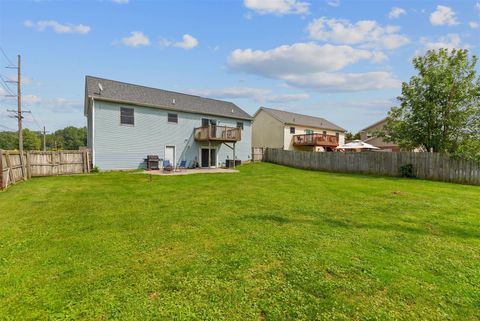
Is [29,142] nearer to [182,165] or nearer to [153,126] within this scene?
[153,126]

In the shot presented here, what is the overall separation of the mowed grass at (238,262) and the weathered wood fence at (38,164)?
4.17 metres

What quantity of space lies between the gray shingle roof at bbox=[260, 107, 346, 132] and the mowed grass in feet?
78.2

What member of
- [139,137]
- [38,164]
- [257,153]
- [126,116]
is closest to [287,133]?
[257,153]

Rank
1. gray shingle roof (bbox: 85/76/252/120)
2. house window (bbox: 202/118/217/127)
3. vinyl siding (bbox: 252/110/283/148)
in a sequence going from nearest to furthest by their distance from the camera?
Result: gray shingle roof (bbox: 85/76/252/120) < house window (bbox: 202/118/217/127) < vinyl siding (bbox: 252/110/283/148)

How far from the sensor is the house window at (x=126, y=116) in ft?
57.4

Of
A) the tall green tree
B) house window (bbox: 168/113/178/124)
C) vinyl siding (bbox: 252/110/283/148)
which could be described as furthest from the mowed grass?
vinyl siding (bbox: 252/110/283/148)

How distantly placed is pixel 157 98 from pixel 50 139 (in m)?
90.4

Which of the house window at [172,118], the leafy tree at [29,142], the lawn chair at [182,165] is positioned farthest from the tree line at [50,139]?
the lawn chair at [182,165]

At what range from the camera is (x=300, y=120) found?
32125mm

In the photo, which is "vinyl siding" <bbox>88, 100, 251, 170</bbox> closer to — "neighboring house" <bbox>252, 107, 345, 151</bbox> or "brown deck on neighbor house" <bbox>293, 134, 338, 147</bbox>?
"neighboring house" <bbox>252, 107, 345, 151</bbox>

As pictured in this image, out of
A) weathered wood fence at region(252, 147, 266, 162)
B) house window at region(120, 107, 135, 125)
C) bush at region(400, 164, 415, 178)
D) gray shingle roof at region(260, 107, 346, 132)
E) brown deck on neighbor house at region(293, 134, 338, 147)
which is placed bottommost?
bush at region(400, 164, 415, 178)

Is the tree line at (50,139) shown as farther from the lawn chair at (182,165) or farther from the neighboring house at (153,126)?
the lawn chair at (182,165)

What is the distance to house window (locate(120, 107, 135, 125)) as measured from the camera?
57.4 ft

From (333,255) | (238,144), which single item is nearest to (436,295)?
(333,255)
